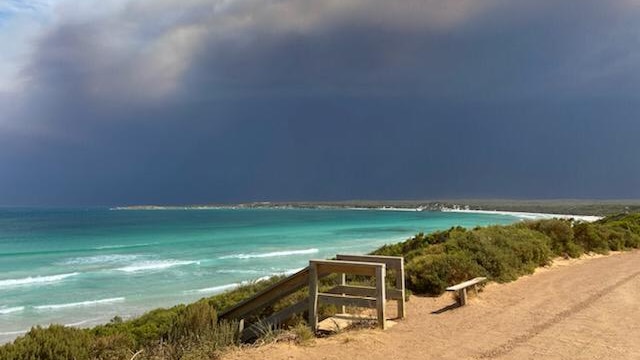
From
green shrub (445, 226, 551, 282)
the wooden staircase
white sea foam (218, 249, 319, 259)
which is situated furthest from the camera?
white sea foam (218, 249, 319, 259)

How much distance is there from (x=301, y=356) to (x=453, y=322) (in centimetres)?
293

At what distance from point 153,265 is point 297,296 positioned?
957 inches

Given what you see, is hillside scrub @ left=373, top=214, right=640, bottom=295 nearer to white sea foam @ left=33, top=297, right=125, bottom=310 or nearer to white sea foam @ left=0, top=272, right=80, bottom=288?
white sea foam @ left=33, top=297, right=125, bottom=310

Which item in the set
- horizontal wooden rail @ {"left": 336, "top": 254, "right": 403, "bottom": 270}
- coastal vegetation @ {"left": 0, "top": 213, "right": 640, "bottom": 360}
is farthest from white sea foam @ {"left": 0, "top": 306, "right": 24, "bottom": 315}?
horizontal wooden rail @ {"left": 336, "top": 254, "right": 403, "bottom": 270}

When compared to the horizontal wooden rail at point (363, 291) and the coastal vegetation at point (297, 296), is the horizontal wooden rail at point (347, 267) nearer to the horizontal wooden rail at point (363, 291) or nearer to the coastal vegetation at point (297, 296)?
the coastal vegetation at point (297, 296)

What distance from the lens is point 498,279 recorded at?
40.4ft

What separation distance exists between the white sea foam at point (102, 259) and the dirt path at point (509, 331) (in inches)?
1217

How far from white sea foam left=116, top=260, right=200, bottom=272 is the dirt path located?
2435 cm

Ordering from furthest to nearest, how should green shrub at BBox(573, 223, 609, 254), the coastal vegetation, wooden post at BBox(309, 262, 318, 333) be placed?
green shrub at BBox(573, 223, 609, 254) < wooden post at BBox(309, 262, 318, 333) < the coastal vegetation

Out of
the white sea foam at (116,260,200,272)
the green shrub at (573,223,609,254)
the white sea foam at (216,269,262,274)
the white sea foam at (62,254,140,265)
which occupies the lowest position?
the white sea foam at (62,254,140,265)

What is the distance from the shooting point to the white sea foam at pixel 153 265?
1248 inches

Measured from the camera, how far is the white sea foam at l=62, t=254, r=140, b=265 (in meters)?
36.6

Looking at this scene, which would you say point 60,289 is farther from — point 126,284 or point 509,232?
point 509,232

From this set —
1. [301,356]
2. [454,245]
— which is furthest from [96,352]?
[454,245]
